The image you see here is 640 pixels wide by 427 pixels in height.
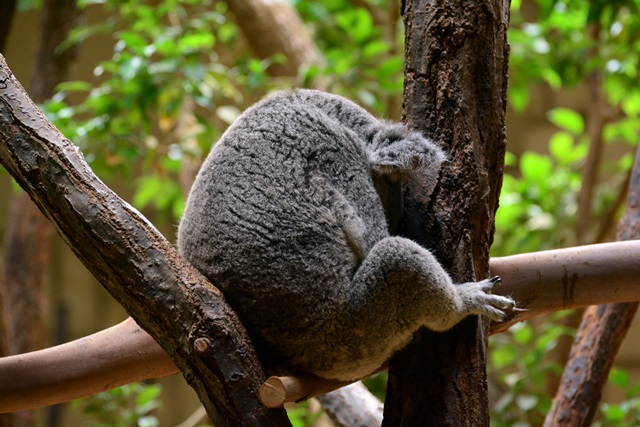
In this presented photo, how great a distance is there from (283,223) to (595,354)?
5.84 feet

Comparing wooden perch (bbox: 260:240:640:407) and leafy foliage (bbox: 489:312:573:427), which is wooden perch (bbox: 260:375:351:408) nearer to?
wooden perch (bbox: 260:240:640:407)

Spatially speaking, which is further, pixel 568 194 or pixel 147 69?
pixel 568 194

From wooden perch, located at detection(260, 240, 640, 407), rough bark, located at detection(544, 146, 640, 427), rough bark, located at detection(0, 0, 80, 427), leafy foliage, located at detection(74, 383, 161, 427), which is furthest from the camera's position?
rough bark, located at detection(0, 0, 80, 427)

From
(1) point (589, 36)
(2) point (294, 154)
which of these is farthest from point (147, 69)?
(1) point (589, 36)

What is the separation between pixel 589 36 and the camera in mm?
5230

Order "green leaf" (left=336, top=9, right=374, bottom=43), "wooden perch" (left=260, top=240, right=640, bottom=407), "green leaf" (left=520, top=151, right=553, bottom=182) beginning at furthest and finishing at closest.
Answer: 1. "green leaf" (left=520, top=151, right=553, bottom=182)
2. "green leaf" (left=336, top=9, right=374, bottom=43)
3. "wooden perch" (left=260, top=240, right=640, bottom=407)

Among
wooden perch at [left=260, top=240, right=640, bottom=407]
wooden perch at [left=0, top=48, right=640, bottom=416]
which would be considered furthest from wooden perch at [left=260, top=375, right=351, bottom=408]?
wooden perch at [left=260, top=240, right=640, bottom=407]

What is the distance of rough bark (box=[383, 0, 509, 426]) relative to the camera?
2.17 m

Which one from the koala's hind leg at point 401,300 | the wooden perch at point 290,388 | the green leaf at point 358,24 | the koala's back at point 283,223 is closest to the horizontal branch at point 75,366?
the koala's back at point 283,223

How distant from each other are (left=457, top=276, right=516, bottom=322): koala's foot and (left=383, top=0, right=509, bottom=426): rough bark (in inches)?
2.3

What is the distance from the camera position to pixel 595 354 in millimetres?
3303

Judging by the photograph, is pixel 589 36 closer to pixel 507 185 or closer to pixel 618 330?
pixel 507 185

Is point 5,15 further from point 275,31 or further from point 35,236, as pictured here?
point 275,31

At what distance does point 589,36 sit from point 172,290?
13.8 ft
